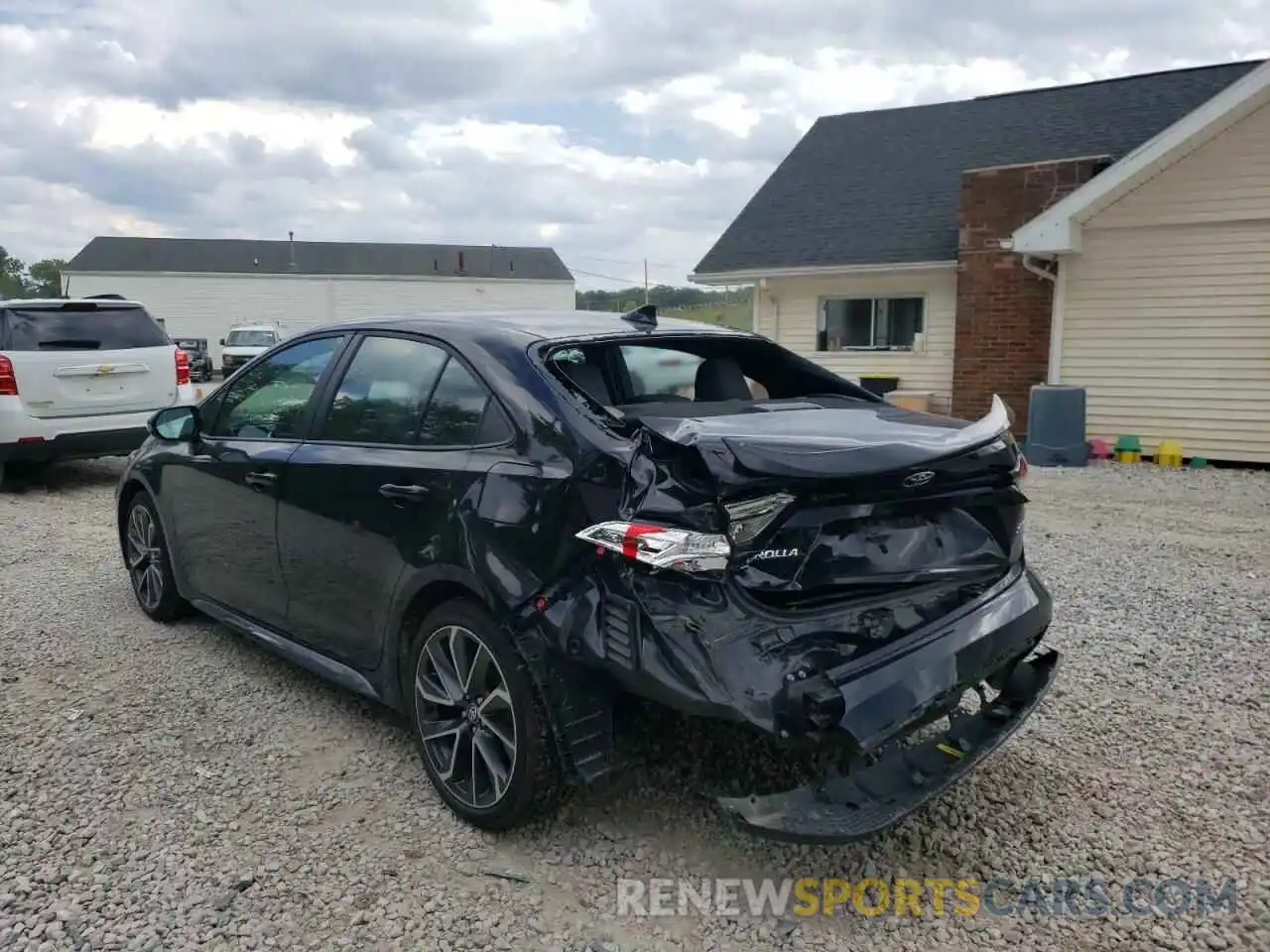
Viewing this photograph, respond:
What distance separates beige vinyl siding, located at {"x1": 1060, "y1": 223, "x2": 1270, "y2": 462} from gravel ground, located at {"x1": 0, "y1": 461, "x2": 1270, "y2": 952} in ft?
23.0

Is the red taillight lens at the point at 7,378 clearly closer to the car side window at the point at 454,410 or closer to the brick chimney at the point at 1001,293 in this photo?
the car side window at the point at 454,410

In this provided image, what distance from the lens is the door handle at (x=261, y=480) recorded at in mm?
3838

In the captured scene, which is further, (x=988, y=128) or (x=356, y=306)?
(x=356, y=306)

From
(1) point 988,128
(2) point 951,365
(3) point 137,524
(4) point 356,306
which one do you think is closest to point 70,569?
(3) point 137,524

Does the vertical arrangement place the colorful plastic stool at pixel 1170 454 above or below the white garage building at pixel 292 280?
below

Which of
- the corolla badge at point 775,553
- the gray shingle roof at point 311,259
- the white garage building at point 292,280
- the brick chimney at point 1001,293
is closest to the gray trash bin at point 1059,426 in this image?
the brick chimney at point 1001,293

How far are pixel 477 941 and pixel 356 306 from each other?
48397mm

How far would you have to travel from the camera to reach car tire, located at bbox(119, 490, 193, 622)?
16.0ft

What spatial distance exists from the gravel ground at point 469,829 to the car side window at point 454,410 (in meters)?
1.21

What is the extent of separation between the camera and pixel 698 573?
2.46 metres

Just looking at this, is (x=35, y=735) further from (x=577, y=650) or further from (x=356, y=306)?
(x=356, y=306)

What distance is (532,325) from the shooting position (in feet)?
11.2

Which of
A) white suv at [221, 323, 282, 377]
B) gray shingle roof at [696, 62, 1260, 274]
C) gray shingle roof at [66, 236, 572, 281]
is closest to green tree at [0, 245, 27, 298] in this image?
gray shingle roof at [66, 236, 572, 281]

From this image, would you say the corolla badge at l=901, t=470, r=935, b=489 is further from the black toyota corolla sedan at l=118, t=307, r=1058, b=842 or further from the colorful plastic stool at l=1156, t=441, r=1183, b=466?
the colorful plastic stool at l=1156, t=441, r=1183, b=466
